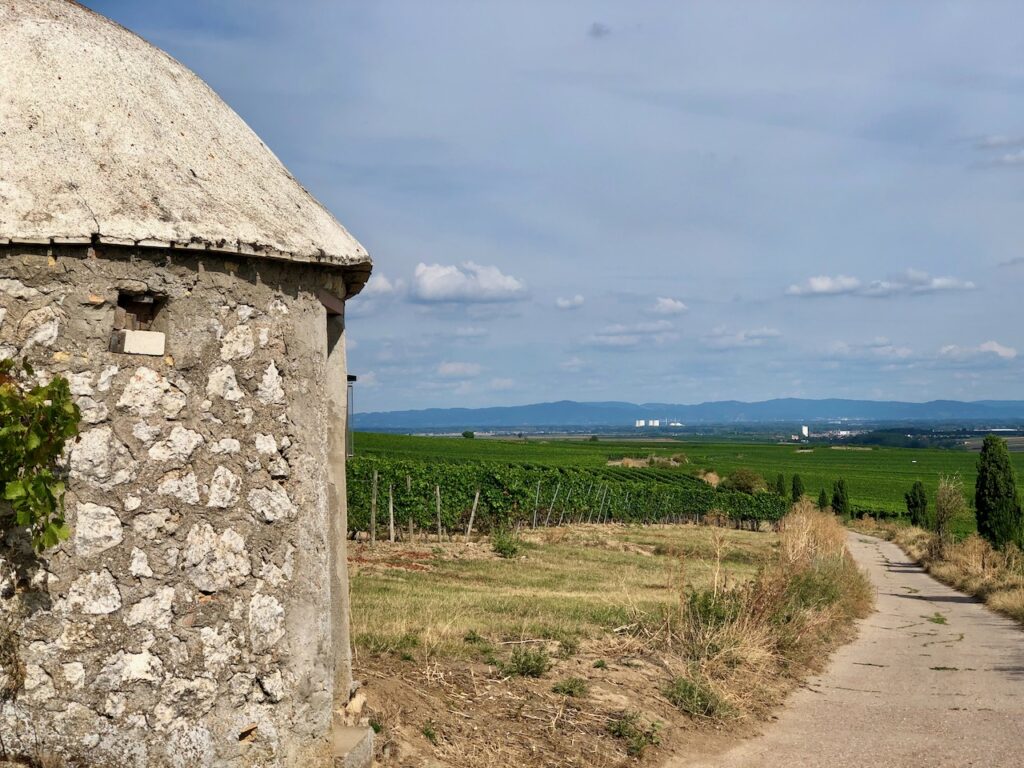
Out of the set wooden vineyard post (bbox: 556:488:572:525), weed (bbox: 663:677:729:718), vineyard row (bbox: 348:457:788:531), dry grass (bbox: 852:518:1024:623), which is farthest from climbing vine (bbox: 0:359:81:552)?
wooden vineyard post (bbox: 556:488:572:525)

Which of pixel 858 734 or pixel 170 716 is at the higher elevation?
pixel 170 716

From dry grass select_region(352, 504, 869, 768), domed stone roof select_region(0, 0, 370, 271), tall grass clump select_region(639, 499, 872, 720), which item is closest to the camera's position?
domed stone roof select_region(0, 0, 370, 271)

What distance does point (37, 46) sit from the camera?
20.3ft

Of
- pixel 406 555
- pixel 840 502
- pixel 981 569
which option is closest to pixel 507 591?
pixel 406 555

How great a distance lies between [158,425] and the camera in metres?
5.61

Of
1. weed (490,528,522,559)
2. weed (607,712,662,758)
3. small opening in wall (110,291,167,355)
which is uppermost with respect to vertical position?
small opening in wall (110,291,167,355)

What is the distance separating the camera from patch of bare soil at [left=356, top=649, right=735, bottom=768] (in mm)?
7250

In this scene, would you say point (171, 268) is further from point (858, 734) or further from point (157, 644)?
point (858, 734)

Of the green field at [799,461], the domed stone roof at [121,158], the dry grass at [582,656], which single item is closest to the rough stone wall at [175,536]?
Result: the domed stone roof at [121,158]

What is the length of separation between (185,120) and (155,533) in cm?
267

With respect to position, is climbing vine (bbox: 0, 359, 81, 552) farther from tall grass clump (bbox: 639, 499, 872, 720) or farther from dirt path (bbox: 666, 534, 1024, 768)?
tall grass clump (bbox: 639, 499, 872, 720)

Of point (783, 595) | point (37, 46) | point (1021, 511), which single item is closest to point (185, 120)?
point (37, 46)

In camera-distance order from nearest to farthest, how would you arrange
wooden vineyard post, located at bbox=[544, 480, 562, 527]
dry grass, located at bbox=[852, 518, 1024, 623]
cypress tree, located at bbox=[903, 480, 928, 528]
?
dry grass, located at bbox=[852, 518, 1024, 623], wooden vineyard post, located at bbox=[544, 480, 562, 527], cypress tree, located at bbox=[903, 480, 928, 528]

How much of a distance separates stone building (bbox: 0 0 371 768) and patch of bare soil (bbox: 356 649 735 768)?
1256mm
